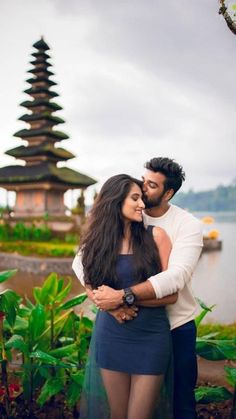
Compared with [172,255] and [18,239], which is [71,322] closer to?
[172,255]

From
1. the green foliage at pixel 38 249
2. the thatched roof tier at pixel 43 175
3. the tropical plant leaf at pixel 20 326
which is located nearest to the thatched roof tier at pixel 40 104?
the thatched roof tier at pixel 43 175

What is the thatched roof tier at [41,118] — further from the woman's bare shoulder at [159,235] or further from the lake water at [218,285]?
the woman's bare shoulder at [159,235]

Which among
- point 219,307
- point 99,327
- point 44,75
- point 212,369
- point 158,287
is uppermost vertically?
point 44,75

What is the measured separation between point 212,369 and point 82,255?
1.74 meters

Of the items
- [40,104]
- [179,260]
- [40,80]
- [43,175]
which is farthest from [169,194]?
[40,80]

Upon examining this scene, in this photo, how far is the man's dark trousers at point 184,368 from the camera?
201cm

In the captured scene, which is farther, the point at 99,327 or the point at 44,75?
the point at 44,75

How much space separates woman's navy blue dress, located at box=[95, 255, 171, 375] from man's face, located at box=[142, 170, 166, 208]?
11.3 inches

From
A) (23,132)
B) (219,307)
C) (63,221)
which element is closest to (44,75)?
(23,132)

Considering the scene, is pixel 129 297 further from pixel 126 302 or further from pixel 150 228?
pixel 150 228

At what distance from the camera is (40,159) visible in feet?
70.0

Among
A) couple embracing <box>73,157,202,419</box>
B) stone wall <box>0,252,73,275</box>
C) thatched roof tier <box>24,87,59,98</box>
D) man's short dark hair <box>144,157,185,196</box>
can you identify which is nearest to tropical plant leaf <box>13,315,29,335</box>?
couple embracing <box>73,157,202,419</box>

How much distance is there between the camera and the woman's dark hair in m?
1.84

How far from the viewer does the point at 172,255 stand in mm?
1876
